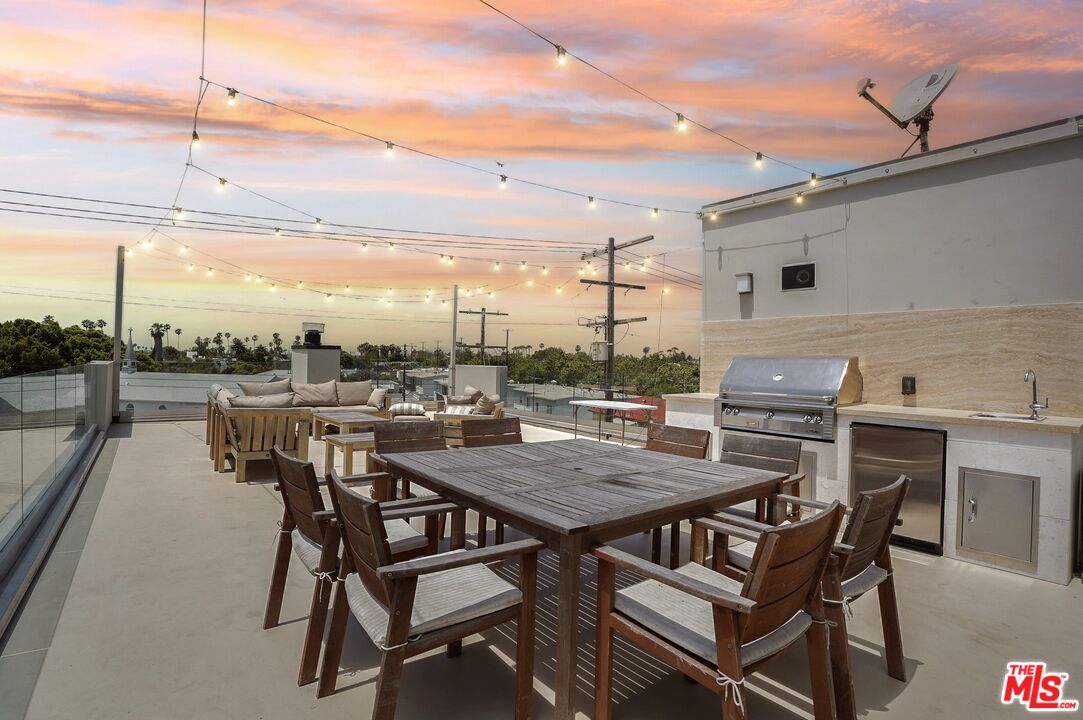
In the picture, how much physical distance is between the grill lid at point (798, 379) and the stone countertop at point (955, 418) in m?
0.15

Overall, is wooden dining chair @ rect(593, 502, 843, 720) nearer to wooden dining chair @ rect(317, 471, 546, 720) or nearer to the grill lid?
wooden dining chair @ rect(317, 471, 546, 720)

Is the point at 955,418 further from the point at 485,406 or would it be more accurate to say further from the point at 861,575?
the point at 485,406

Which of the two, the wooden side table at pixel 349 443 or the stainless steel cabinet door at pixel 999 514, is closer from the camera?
the stainless steel cabinet door at pixel 999 514

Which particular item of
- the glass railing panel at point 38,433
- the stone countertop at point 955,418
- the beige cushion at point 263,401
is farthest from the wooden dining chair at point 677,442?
the beige cushion at point 263,401

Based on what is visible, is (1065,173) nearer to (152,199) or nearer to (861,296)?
(861,296)

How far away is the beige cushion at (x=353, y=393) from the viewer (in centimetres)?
764

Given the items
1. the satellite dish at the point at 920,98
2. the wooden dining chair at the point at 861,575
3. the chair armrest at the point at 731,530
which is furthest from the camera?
the satellite dish at the point at 920,98

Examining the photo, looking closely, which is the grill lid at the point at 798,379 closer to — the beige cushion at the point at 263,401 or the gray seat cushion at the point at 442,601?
the gray seat cushion at the point at 442,601

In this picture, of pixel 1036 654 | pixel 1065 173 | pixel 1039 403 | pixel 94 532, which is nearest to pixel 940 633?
pixel 1036 654

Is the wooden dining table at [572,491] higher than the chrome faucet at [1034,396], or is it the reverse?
the chrome faucet at [1034,396]

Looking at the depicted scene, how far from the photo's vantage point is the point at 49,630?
7.25 feet

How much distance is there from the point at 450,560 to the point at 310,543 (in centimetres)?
92

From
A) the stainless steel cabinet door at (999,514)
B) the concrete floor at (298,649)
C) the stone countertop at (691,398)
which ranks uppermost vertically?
the stone countertop at (691,398)

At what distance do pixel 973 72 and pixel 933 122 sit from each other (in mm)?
432
